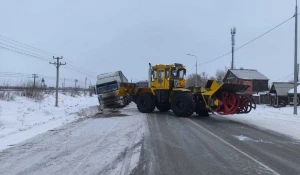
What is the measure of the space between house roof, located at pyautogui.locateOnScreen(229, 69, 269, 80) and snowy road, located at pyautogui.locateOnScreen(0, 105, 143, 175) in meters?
56.4

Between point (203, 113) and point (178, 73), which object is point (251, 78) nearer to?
point (178, 73)

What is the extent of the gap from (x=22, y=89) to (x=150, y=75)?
63.4 feet

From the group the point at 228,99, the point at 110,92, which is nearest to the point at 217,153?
the point at 228,99

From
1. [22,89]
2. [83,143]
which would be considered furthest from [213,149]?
[22,89]

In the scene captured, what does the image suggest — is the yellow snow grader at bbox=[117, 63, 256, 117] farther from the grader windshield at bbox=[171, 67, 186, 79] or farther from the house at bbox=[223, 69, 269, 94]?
the house at bbox=[223, 69, 269, 94]

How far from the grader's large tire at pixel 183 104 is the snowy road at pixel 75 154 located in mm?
7342

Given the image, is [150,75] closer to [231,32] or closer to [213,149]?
[213,149]

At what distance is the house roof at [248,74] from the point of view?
218 feet

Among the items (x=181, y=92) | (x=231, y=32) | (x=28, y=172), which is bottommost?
(x=28, y=172)

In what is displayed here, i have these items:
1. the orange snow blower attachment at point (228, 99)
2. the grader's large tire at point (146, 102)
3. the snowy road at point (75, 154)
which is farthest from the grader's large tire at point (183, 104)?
the snowy road at point (75, 154)

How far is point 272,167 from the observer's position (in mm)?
7875

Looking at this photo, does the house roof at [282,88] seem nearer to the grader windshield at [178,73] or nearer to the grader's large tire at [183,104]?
the grader windshield at [178,73]

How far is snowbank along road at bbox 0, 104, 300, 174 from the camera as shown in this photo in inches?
295

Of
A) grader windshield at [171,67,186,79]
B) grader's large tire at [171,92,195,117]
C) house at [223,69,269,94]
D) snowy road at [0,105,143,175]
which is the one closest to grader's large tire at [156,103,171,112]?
grader windshield at [171,67,186,79]
